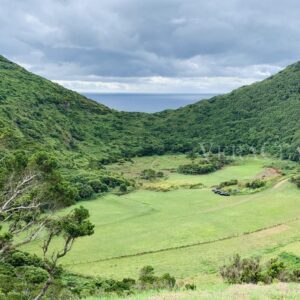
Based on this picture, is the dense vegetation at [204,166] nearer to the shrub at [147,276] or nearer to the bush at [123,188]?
the bush at [123,188]

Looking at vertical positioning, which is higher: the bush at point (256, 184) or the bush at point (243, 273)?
the bush at point (243, 273)

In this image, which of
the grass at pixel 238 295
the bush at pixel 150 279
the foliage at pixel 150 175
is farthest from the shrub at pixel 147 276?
the foliage at pixel 150 175

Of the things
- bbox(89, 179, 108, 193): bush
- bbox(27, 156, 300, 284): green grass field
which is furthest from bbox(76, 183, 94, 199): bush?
bbox(89, 179, 108, 193): bush

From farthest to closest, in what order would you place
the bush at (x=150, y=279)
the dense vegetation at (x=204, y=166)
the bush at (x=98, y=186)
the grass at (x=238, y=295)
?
the dense vegetation at (x=204, y=166)
the bush at (x=98, y=186)
the bush at (x=150, y=279)
the grass at (x=238, y=295)

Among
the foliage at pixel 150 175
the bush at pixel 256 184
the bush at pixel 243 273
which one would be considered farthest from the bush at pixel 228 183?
the bush at pixel 243 273

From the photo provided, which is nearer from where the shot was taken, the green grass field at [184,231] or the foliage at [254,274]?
the foliage at [254,274]

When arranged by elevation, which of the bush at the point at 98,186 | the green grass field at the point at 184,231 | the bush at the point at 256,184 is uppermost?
the bush at the point at 256,184

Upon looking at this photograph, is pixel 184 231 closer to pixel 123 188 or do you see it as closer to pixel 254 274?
pixel 254 274

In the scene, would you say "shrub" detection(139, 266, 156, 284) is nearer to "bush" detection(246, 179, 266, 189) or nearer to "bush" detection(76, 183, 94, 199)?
"bush" detection(76, 183, 94, 199)

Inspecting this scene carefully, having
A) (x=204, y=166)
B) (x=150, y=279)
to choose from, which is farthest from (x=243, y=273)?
(x=204, y=166)

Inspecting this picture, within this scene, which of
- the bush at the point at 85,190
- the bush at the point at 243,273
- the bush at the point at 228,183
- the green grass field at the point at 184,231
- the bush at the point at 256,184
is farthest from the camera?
the bush at the point at 228,183
